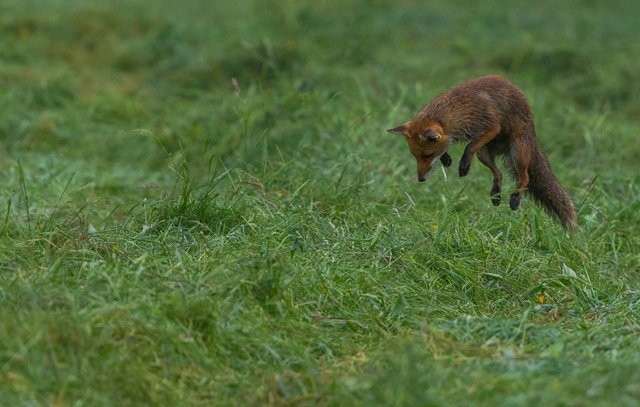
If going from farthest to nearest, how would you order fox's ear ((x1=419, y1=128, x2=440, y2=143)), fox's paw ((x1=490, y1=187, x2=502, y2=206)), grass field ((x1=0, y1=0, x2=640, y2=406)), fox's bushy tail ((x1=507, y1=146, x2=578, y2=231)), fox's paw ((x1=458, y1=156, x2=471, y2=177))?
fox's bushy tail ((x1=507, y1=146, x2=578, y2=231)) < fox's paw ((x1=490, y1=187, x2=502, y2=206)) < fox's ear ((x1=419, y1=128, x2=440, y2=143)) < fox's paw ((x1=458, y1=156, x2=471, y2=177)) < grass field ((x1=0, y1=0, x2=640, y2=406))

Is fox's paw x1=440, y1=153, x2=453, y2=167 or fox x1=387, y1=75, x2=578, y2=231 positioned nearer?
fox x1=387, y1=75, x2=578, y2=231

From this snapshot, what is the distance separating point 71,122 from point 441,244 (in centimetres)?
528

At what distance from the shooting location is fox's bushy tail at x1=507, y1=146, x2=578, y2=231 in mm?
7141

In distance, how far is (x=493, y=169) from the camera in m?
7.09

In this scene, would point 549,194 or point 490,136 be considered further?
point 549,194

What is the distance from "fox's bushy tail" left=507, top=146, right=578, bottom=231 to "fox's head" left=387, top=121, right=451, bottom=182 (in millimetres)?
509

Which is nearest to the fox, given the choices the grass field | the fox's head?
the fox's head

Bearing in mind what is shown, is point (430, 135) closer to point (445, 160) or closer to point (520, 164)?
point (445, 160)

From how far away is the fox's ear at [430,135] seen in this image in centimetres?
670

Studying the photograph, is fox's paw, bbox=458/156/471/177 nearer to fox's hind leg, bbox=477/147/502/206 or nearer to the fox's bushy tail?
fox's hind leg, bbox=477/147/502/206

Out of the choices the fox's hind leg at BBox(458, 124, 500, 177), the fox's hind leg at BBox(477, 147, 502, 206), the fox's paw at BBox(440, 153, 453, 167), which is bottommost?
the fox's hind leg at BBox(477, 147, 502, 206)

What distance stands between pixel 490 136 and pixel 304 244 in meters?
1.33

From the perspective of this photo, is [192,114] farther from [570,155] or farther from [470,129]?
[470,129]

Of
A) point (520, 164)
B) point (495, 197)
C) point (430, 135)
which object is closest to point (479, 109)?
point (430, 135)
